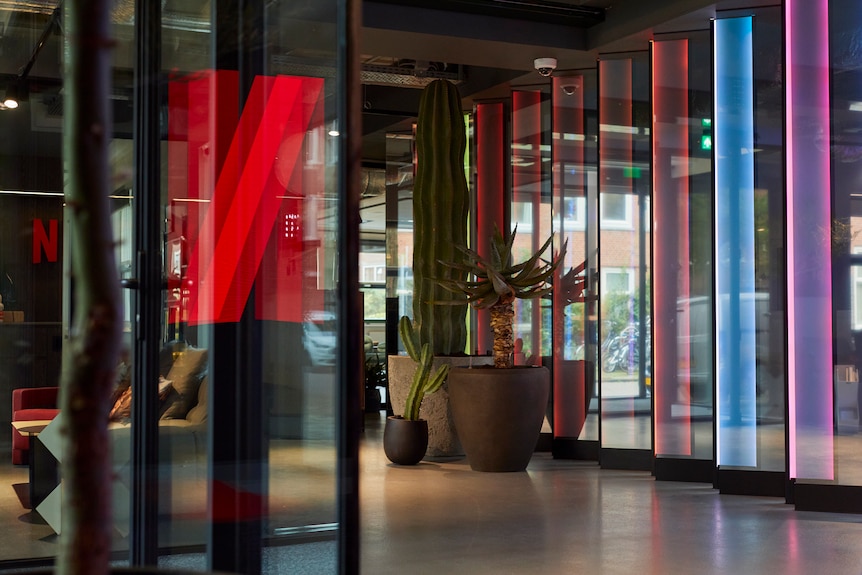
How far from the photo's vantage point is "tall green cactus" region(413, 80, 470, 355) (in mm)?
7367

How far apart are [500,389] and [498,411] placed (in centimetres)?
16

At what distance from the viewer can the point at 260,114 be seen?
2.58m

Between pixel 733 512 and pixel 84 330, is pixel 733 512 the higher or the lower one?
the lower one

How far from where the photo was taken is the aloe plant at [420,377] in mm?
6840

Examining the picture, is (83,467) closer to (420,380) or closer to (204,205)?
(204,205)

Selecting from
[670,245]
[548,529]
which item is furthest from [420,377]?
[548,529]

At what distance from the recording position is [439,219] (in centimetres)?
738

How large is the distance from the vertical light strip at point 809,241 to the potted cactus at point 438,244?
2.77m

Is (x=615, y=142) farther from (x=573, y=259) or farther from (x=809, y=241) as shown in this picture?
(x=809, y=241)

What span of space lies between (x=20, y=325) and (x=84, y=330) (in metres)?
3.99

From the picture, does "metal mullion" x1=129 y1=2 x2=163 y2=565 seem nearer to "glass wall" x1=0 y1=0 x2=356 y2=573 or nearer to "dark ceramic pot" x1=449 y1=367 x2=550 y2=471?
"glass wall" x1=0 y1=0 x2=356 y2=573

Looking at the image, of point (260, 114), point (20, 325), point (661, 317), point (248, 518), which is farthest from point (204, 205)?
point (661, 317)

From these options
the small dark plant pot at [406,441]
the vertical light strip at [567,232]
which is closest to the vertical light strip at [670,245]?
the vertical light strip at [567,232]

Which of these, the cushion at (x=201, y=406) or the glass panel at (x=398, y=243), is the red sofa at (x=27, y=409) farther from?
the glass panel at (x=398, y=243)
